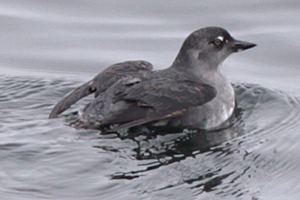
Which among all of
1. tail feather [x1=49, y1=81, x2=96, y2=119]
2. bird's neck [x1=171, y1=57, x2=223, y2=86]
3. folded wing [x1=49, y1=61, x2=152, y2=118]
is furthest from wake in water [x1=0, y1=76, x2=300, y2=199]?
bird's neck [x1=171, y1=57, x2=223, y2=86]

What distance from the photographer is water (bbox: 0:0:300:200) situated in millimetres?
10031

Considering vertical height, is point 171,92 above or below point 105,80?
below

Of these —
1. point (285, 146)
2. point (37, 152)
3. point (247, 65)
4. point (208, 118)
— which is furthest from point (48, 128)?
point (247, 65)

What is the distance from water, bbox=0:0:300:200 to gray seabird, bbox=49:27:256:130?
7.0 inches

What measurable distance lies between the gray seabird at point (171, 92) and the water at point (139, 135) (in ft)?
0.58

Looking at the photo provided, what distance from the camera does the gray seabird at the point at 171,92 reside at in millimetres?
11273

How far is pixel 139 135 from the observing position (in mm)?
11336

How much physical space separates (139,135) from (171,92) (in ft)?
1.70

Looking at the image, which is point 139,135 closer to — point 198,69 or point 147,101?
point 147,101

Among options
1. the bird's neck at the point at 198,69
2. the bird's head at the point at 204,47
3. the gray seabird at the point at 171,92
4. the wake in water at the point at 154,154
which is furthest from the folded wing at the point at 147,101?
the bird's head at the point at 204,47

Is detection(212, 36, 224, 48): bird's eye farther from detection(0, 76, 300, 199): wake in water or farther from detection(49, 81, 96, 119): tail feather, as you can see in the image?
detection(49, 81, 96, 119): tail feather

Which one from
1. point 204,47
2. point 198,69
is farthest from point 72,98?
point 204,47

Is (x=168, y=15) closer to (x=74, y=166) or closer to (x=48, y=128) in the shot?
(x=48, y=128)

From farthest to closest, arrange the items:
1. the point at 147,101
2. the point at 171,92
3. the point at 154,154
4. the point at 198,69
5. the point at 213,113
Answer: the point at 198,69 < the point at 213,113 < the point at 171,92 < the point at 147,101 < the point at 154,154
